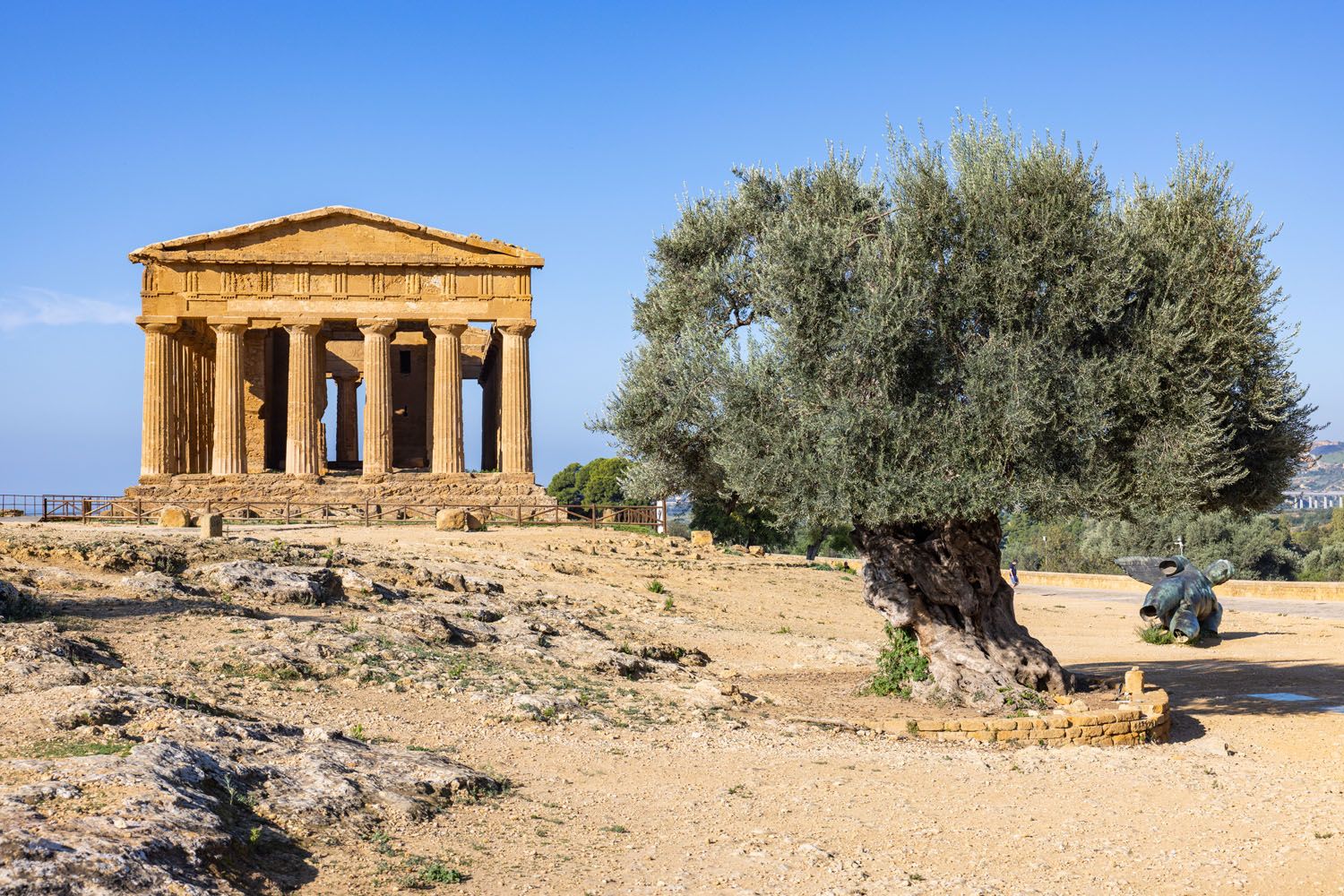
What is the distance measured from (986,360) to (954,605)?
12.0 ft

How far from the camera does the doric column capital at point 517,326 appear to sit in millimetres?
43219

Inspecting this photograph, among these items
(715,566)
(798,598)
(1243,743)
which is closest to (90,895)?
(1243,743)

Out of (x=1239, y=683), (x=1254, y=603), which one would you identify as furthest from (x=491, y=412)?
(x=1239, y=683)

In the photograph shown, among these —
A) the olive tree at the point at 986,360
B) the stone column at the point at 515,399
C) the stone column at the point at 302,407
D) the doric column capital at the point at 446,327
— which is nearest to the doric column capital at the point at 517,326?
the stone column at the point at 515,399

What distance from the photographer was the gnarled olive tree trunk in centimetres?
1472

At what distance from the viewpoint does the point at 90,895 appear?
6.22 metres

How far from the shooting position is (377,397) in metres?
43.2

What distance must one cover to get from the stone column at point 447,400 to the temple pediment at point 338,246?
2563 mm

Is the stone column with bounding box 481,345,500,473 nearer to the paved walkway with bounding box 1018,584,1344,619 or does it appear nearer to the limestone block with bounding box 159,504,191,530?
the limestone block with bounding box 159,504,191,530

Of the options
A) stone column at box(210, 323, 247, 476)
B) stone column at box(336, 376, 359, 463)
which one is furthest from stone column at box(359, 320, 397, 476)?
stone column at box(336, 376, 359, 463)

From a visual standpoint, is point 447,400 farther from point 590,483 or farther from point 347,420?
point 590,483

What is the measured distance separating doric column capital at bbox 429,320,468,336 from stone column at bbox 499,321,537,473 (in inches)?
56.6

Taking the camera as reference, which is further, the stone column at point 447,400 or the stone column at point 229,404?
the stone column at point 447,400

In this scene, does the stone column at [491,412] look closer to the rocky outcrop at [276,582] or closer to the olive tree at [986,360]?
the rocky outcrop at [276,582]
